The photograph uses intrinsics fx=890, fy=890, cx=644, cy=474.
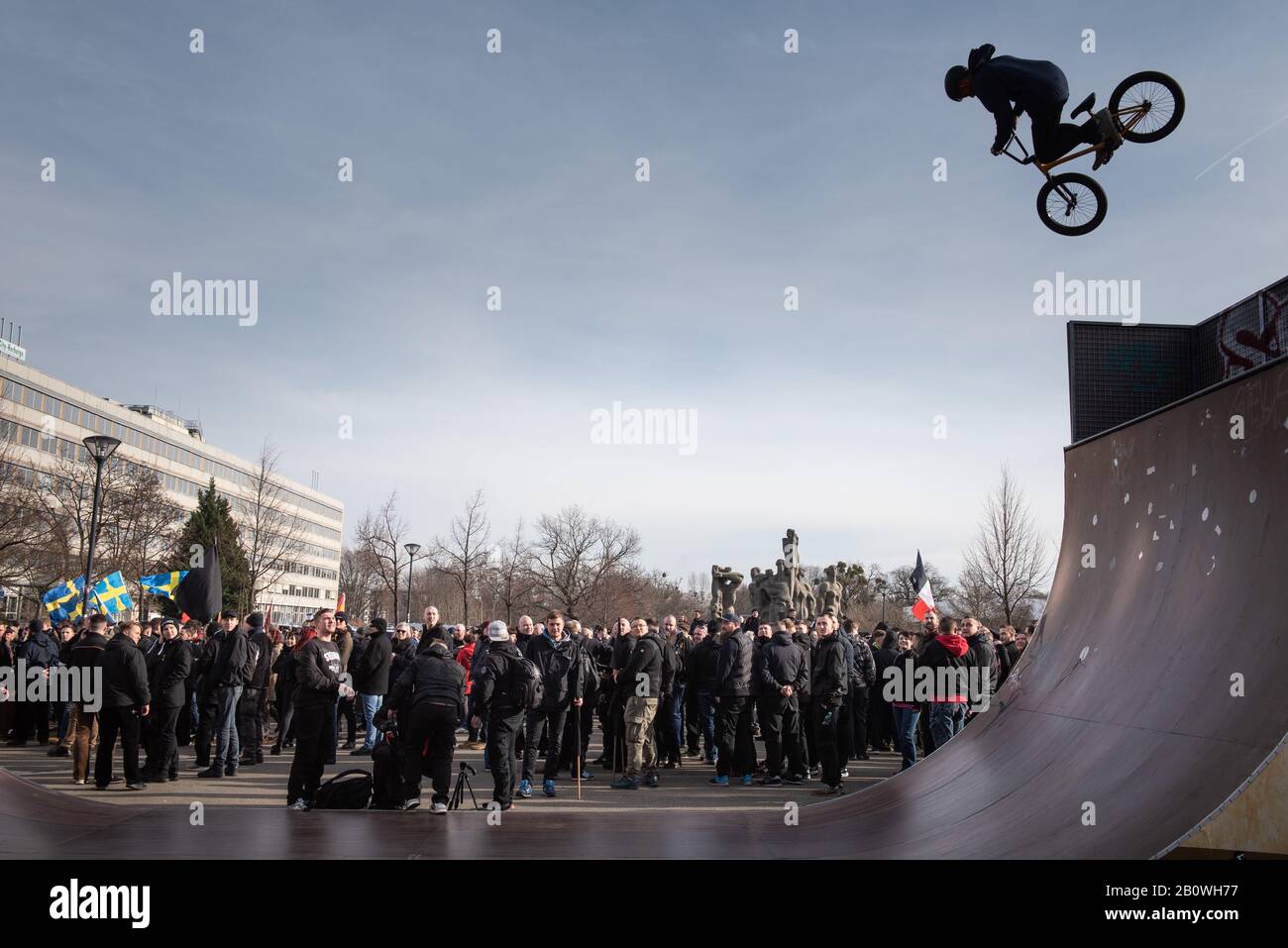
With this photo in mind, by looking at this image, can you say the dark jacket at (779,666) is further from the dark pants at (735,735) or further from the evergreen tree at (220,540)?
the evergreen tree at (220,540)

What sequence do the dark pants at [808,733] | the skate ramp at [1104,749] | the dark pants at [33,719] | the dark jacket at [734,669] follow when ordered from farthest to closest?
the dark pants at [33,719] → the dark pants at [808,733] → the dark jacket at [734,669] → the skate ramp at [1104,749]

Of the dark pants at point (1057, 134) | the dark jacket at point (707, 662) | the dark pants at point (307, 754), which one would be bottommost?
the dark pants at point (307, 754)

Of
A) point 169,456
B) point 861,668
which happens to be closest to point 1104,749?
point 861,668

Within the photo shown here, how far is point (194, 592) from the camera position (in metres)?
15.4

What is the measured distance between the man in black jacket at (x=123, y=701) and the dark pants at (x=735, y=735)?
698cm

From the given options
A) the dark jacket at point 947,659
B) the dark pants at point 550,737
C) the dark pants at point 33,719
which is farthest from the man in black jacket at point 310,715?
the dark pants at point 33,719

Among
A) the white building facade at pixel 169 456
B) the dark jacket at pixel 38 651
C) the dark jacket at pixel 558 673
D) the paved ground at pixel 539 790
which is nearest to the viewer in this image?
the paved ground at pixel 539 790

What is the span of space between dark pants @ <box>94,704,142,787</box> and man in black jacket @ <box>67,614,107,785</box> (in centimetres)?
27

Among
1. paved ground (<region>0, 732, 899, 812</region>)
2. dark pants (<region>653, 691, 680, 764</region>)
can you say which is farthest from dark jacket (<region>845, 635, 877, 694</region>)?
dark pants (<region>653, 691, 680, 764</region>)

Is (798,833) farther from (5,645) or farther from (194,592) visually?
(5,645)

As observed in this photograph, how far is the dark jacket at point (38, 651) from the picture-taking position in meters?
14.6

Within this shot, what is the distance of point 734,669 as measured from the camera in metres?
11.3
